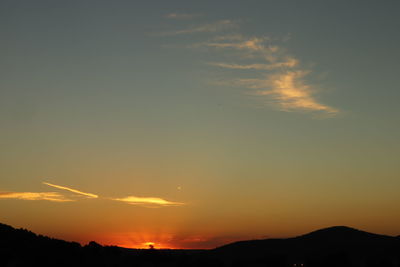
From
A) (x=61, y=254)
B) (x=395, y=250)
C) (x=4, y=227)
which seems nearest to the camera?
(x=61, y=254)

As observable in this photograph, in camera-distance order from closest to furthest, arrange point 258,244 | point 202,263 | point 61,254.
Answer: point 61,254 → point 202,263 → point 258,244

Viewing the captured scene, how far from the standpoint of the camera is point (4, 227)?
71.4 meters

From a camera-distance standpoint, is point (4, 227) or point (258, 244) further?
point (258, 244)

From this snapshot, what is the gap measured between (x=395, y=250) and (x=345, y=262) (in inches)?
989

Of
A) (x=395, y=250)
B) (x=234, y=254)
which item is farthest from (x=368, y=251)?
(x=234, y=254)

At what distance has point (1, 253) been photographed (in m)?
53.3

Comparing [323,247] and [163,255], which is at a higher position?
[323,247]

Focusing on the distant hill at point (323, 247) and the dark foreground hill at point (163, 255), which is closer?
the dark foreground hill at point (163, 255)

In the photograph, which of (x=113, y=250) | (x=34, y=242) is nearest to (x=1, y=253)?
(x=34, y=242)

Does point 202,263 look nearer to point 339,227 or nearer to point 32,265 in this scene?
point 32,265

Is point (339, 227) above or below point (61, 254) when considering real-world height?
above

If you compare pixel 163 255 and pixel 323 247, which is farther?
pixel 323 247

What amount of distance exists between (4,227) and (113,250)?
17.4 meters

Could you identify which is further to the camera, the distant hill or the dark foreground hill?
the distant hill
